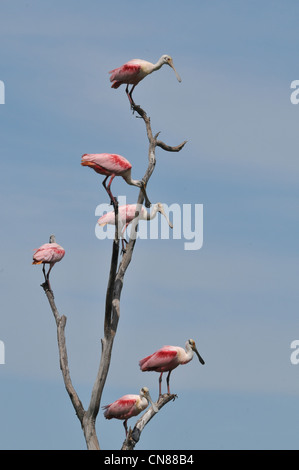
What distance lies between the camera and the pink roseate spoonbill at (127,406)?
30.6 meters

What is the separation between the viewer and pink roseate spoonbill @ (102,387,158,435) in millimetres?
30578

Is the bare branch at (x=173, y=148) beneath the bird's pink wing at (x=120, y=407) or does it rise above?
above

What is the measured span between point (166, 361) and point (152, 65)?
7074 millimetres

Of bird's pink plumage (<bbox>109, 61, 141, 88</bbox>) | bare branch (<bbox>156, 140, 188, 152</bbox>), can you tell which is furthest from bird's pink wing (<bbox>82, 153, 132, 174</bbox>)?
bird's pink plumage (<bbox>109, 61, 141, 88</bbox>)

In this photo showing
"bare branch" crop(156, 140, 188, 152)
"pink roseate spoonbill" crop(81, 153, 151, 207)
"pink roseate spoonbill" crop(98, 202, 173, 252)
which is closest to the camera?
"pink roseate spoonbill" crop(81, 153, 151, 207)

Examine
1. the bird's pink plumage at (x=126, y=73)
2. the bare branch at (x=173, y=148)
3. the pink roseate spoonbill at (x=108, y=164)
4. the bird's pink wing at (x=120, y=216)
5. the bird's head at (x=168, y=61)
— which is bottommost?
→ the bird's pink wing at (x=120, y=216)

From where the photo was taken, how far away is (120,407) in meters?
30.6

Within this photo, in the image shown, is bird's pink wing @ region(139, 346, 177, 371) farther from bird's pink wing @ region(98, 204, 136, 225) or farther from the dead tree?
bird's pink wing @ region(98, 204, 136, 225)

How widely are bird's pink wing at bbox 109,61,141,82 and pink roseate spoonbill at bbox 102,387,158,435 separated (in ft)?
23.8

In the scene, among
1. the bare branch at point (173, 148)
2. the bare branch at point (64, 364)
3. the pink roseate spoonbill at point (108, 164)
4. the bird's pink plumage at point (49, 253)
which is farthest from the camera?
the bird's pink plumage at point (49, 253)

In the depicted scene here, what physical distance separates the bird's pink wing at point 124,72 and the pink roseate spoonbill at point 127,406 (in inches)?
286

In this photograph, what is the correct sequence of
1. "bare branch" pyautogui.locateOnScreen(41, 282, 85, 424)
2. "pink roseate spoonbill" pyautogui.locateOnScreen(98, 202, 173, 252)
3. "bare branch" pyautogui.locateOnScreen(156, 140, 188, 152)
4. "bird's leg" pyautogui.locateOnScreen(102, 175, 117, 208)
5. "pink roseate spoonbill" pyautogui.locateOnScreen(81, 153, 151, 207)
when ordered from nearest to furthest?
"bird's leg" pyautogui.locateOnScreen(102, 175, 117, 208) → "pink roseate spoonbill" pyautogui.locateOnScreen(81, 153, 151, 207) → "bare branch" pyautogui.locateOnScreen(41, 282, 85, 424) → "bare branch" pyautogui.locateOnScreen(156, 140, 188, 152) → "pink roseate spoonbill" pyautogui.locateOnScreen(98, 202, 173, 252)

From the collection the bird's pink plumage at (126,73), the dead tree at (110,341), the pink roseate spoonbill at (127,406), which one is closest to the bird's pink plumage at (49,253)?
the dead tree at (110,341)

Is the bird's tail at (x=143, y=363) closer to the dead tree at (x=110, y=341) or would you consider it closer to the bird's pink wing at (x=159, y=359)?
the bird's pink wing at (x=159, y=359)
